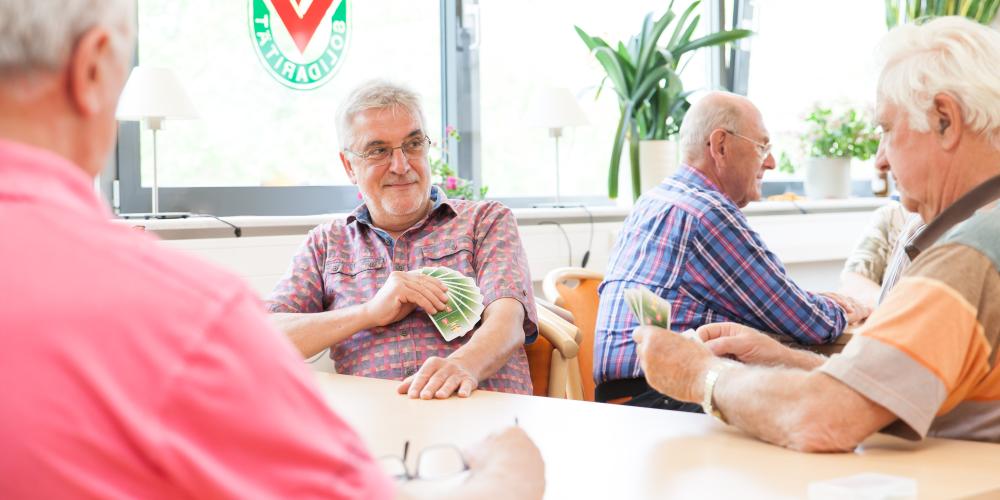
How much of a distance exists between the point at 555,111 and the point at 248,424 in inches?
151

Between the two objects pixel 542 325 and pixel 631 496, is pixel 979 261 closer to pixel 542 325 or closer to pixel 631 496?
pixel 631 496

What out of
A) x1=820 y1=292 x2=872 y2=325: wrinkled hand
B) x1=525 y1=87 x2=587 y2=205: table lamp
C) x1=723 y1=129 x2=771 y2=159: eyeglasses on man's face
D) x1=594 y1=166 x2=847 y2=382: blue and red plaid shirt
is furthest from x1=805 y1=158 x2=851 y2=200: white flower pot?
x1=594 y1=166 x2=847 y2=382: blue and red plaid shirt

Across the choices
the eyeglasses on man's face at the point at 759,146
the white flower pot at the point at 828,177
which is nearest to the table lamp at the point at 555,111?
the eyeglasses on man's face at the point at 759,146

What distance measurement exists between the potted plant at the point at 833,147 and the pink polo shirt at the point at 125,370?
223 inches

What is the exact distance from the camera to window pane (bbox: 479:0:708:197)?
4.83 metres

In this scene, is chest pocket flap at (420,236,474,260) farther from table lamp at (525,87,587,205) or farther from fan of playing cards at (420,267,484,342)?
table lamp at (525,87,587,205)

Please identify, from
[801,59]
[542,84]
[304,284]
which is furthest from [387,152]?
[801,59]

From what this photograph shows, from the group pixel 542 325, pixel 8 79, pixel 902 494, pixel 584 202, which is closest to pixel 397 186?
pixel 542 325

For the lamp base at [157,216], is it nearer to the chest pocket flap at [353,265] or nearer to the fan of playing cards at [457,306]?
the chest pocket flap at [353,265]

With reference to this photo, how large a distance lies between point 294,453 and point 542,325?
199 cm

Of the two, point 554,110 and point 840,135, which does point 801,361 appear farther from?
point 840,135

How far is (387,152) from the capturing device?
2.67 metres

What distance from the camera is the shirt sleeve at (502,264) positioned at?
249cm

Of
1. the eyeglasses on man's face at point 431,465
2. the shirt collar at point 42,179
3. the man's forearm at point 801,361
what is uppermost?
the shirt collar at point 42,179
